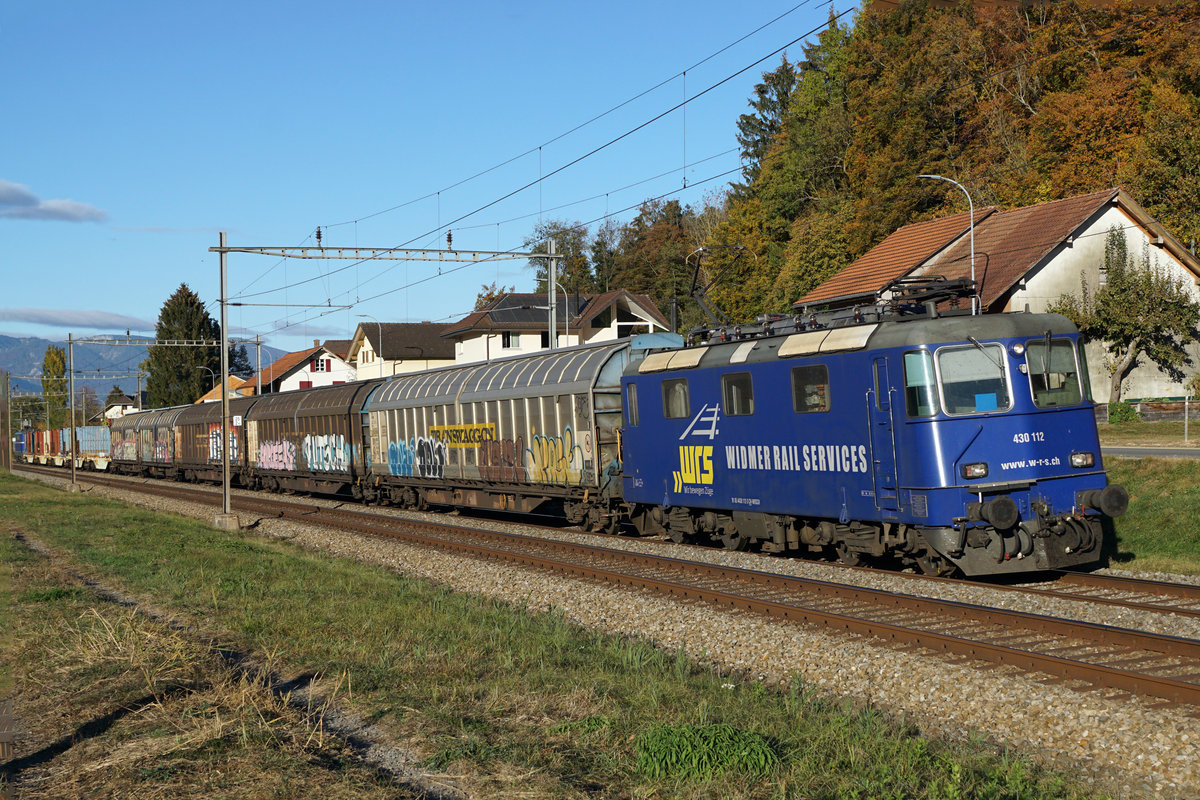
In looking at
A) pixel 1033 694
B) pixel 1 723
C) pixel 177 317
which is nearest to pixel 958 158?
pixel 1033 694

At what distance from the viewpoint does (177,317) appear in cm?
12606

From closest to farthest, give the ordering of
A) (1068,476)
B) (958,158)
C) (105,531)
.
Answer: (1068,476) < (105,531) < (958,158)

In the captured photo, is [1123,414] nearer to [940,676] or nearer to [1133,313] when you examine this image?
[1133,313]

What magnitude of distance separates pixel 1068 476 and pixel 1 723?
1177cm

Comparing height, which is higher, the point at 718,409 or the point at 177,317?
the point at 177,317

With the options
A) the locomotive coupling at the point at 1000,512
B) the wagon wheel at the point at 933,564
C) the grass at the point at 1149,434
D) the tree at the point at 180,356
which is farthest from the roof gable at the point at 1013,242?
the tree at the point at 180,356

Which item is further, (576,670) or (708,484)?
(708,484)

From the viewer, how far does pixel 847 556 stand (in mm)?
15453

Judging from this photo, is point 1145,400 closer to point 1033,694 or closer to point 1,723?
point 1033,694

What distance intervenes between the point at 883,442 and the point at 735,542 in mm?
4804

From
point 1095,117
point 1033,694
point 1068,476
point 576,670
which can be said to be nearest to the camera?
Answer: point 1033,694

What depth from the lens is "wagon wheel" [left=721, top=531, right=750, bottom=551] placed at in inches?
703

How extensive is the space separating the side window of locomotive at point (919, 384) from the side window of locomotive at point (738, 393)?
132 inches

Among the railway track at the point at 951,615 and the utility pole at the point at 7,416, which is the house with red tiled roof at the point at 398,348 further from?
the railway track at the point at 951,615
